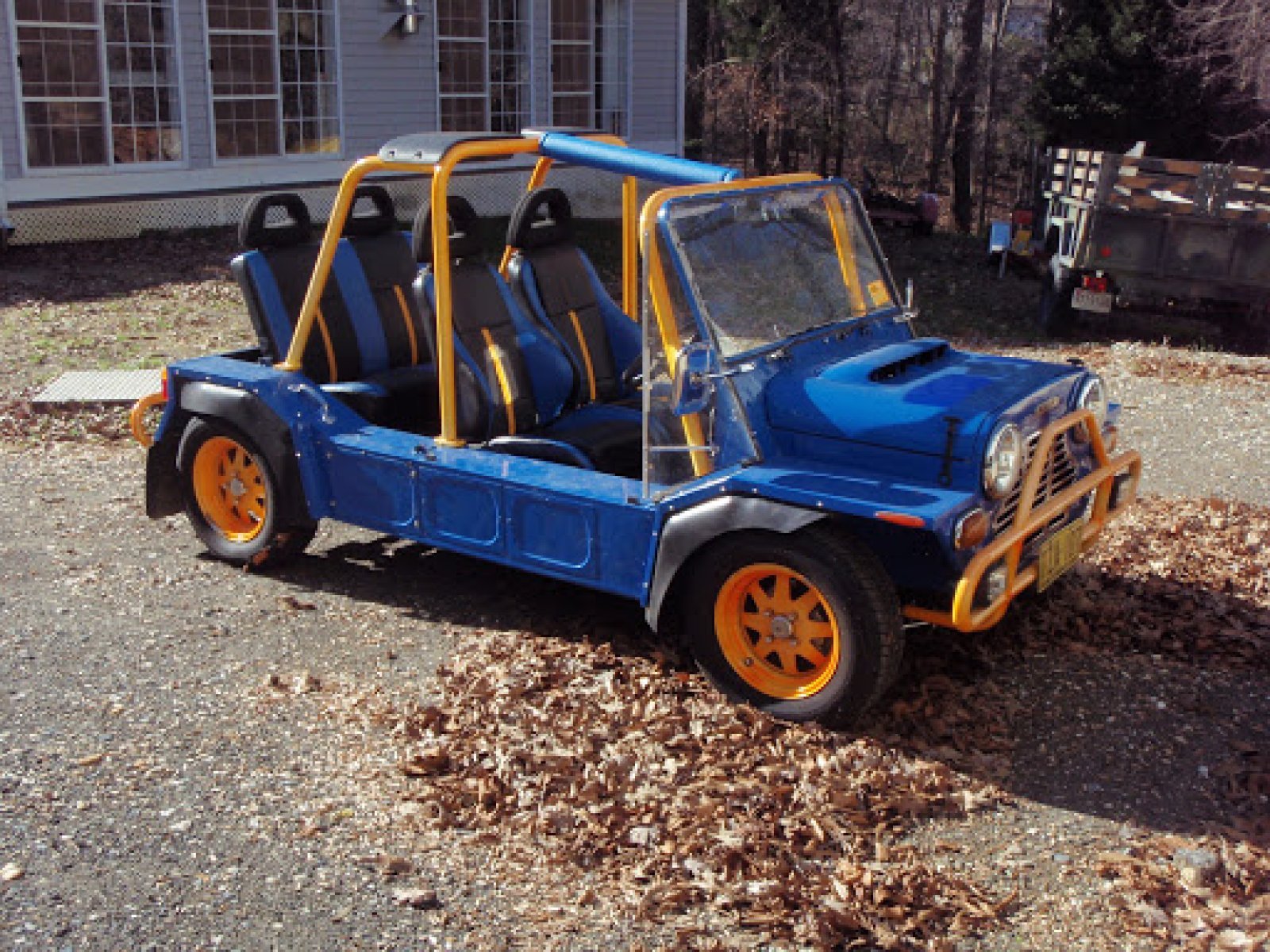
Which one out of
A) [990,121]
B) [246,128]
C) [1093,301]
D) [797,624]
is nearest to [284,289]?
[797,624]

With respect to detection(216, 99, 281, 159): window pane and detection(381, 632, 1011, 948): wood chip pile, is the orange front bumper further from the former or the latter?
detection(216, 99, 281, 159): window pane

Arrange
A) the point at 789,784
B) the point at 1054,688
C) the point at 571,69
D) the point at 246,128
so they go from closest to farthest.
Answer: the point at 789,784
the point at 1054,688
the point at 246,128
the point at 571,69

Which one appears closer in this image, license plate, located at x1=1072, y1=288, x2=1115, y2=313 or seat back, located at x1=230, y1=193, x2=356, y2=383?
seat back, located at x1=230, y1=193, x2=356, y2=383

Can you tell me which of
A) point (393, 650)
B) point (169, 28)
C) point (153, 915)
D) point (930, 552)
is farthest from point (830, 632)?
point (169, 28)

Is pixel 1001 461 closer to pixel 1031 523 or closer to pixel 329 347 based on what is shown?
pixel 1031 523

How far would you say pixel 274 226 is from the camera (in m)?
6.25

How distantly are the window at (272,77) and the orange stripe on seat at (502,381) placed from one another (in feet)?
37.3

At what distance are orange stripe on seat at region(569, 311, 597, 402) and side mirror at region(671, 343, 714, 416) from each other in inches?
63.8

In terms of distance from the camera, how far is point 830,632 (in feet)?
15.0

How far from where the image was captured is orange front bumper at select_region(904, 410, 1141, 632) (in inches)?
167

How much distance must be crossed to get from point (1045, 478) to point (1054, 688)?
80 cm

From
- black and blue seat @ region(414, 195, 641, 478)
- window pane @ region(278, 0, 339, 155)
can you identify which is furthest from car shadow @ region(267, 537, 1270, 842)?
window pane @ region(278, 0, 339, 155)

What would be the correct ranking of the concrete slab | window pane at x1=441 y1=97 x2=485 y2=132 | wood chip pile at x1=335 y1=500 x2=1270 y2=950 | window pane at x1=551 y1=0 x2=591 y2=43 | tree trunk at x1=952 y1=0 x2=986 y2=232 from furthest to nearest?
1. tree trunk at x1=952 y1=0 x2=986 y2=232
2. window pane at x1=551 y1=0 x2=591 y2=43
3. window pane at x1=441 y1=97 x2=485 y2=132
4. the concrete slab
5. wood chip pile at x1=335 y1=500 x2=1270 y2=950

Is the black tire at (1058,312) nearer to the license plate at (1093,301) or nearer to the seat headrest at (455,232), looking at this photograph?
the license plate at (1093,301)
